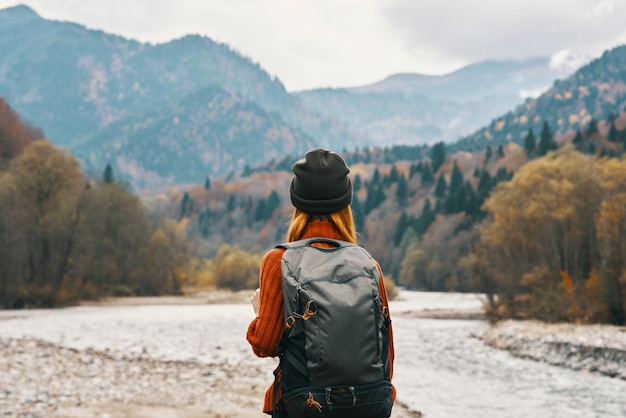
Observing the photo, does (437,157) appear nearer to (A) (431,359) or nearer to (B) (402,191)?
(B) (402,191)

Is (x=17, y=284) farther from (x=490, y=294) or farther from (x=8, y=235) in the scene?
(x=490, y=294)

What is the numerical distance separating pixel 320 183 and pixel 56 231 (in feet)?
156

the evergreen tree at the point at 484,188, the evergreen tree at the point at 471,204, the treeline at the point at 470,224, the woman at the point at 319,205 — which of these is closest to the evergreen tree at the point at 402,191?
the treeline at the point at 470,224

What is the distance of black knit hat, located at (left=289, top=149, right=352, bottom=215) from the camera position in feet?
11.6

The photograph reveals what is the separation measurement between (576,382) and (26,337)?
62.8ft

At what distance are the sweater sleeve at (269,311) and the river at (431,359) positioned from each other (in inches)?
459

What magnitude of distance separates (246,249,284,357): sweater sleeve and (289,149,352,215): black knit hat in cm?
35

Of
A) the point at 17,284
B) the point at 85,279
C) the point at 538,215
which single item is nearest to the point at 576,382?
the point at 538,215

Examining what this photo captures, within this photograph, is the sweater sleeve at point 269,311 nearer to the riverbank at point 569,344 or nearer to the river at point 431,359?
the river at point 431,359

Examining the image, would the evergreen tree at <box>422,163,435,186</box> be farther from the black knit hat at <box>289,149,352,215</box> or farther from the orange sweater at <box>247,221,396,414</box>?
the orange sweater at <box>247,221,396,414</box>

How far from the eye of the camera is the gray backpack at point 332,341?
3.15 m

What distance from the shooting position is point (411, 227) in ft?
367

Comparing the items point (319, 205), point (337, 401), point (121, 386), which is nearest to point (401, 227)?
point (121, 386)

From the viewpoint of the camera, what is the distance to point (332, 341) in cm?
315
